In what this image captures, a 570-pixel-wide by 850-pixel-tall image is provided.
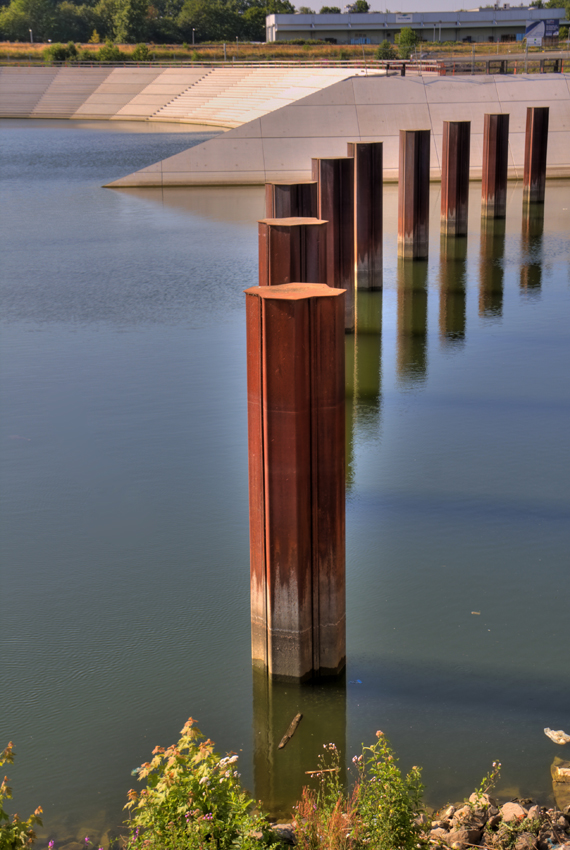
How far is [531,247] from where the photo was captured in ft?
71.2

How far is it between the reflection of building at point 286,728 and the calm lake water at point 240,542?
2 cm

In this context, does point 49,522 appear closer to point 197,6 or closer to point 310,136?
point 310,136

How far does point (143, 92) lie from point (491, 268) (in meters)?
61.6

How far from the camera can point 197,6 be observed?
118750 millimetres

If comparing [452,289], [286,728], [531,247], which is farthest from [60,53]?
[286,728]

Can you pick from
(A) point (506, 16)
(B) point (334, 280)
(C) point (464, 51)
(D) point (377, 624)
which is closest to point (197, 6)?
(A) point (506, 16)

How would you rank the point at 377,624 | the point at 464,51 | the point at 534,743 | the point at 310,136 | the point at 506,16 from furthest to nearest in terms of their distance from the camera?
the point at 506,16 → the point at 464,51 → the point at 310,136 → the point at 377,624 → the point at 534,743

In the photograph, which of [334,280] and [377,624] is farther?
[334,280]

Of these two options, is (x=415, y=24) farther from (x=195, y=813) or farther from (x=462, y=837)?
(x=195, y=813)

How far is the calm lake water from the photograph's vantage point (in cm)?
559

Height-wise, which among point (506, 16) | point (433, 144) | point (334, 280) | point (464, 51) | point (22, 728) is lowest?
point (22, 728)

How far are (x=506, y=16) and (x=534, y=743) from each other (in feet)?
397

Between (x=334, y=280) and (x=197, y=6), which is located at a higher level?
(x=197, y=6)

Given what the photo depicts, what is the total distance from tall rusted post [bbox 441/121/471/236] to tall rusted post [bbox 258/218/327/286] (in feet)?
43.9
